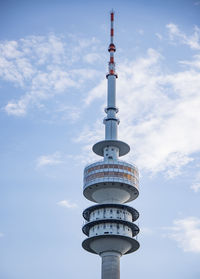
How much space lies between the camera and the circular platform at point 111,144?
86625 mm

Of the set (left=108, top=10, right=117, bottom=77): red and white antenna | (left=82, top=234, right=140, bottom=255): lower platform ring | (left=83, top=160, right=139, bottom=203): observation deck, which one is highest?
(left=108, top=10, right=117, bottom=77): red and white antenna

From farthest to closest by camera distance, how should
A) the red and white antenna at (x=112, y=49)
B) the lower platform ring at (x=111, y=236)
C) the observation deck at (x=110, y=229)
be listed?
the red and white antenna at (x=112, y=49) → the observation deck at (x=110, y=229) → the lower platform ring at (x=111, y=236)

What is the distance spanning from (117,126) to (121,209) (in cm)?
1818

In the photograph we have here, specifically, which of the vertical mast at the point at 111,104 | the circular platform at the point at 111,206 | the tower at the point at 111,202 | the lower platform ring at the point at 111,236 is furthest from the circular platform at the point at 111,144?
the lower platform ring at the point at 111,236

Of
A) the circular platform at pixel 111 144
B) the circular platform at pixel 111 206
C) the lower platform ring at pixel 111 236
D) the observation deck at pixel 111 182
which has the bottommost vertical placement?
the lower platform ring at pixel 111 236

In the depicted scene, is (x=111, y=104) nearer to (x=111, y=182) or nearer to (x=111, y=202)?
(x=111, y=182)

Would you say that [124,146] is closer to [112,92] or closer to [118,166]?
[118,166]

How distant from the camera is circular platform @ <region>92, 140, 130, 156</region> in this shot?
86.6 meters

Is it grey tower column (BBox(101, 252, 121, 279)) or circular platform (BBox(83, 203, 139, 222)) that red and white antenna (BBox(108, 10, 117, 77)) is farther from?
grey tower column (BBox(101, 252, 121, 279))

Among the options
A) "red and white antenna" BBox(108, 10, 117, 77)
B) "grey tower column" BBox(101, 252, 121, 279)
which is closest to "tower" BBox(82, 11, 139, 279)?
"grey tower column" BBox(101, 252, 121, 279)

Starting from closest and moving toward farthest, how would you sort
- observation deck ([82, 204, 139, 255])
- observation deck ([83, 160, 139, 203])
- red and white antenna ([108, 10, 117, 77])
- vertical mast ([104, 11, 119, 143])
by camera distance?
observation deck ([82, 204, 139, 255]) < observation deck ([83, 160, 139, 203]) < vertical mast ([104, 11, 119, 143]) < red and white antenna ([108, 10, 117, 77])

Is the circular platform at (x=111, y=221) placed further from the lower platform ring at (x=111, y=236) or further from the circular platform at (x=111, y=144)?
the circular platform at (x=111, y=144)

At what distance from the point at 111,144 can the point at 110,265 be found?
945 inches

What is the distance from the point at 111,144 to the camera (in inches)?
3438
